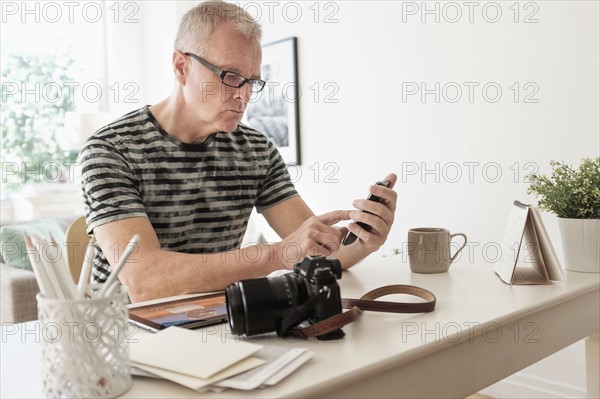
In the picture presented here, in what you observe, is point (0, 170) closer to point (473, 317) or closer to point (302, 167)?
point (302, 167)

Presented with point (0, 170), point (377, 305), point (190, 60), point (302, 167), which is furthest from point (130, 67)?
point (377, 305)

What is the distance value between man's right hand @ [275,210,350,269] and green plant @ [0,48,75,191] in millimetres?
3581

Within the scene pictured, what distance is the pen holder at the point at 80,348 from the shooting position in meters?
0.72

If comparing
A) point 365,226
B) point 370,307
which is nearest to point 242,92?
point 365,226

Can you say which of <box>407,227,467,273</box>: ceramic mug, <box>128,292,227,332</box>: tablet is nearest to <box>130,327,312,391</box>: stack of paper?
<box>128,292,227,332</box>: tablet

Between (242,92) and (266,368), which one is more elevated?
(242,92)

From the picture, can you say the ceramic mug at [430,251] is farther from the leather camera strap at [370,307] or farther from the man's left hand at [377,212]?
the leather camera strap at [370,307]

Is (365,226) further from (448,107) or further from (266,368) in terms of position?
(448,107)

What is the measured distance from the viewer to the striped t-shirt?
1.44m

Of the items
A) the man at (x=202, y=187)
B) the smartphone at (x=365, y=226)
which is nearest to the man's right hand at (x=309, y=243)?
the man at (x=202, y=187)

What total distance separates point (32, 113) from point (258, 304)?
398 centimetres

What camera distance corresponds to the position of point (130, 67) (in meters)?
4.69

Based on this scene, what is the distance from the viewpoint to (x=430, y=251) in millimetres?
1455

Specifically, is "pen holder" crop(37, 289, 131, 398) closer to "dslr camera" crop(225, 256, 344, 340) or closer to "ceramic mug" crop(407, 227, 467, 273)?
"dslr camera" crop(225, 256, 344, 340)
